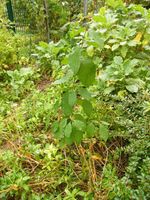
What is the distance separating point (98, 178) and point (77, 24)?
286 cm

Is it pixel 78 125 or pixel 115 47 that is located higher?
pixel 115 47

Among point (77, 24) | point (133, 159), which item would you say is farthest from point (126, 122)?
point (77, 24)

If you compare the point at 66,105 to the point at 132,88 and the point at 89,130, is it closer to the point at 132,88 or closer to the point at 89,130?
the point at 89,130

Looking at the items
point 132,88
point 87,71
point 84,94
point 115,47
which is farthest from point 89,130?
point 115,47

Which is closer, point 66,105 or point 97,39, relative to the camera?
point 66,105

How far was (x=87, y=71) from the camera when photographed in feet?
5.95

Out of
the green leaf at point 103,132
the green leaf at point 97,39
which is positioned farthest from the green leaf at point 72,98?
the green leaf at point 97,39

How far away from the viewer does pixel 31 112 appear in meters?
3.12

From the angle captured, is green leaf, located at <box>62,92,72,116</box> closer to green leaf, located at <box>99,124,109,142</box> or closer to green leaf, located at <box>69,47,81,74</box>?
Answer: green leaf, located at <box>69,47,81,74</box>

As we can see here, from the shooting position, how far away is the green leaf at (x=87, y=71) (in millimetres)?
1806

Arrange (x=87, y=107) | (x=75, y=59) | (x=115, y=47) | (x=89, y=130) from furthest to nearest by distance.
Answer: (x=115, y=47), (x=89, y=130), (x=87, y=107), (x=75, y=59)

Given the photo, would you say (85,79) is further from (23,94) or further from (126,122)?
(23,94)

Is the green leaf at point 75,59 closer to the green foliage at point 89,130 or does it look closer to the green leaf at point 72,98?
the green foliage at point 89,130

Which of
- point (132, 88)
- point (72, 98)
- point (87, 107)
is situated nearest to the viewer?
point (72, 98)
